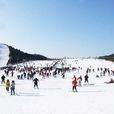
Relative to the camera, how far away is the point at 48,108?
62.0 ft

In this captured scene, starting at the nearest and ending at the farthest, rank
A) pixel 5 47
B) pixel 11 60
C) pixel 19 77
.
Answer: pixel 19 77
pixel 11 60
pixel 5 47

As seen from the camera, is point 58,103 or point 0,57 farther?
point 0,57

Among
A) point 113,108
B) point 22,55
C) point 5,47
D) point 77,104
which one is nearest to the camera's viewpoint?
point 113,108

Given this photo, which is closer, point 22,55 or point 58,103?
point 58,103

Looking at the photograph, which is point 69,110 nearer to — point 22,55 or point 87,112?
point 87,112

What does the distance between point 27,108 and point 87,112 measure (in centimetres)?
356

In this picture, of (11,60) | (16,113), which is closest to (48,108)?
(16,113)

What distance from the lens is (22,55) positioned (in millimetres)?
145125

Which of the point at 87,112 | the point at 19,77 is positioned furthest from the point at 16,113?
the point at 19,77

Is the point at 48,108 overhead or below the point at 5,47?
below

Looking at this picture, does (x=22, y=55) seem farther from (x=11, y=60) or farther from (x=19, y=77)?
(x=19, y=77)

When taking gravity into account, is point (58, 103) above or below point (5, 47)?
below

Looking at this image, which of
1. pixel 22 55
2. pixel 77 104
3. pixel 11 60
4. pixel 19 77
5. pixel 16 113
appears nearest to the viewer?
pixel 16 113

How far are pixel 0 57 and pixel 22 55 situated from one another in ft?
43.1
